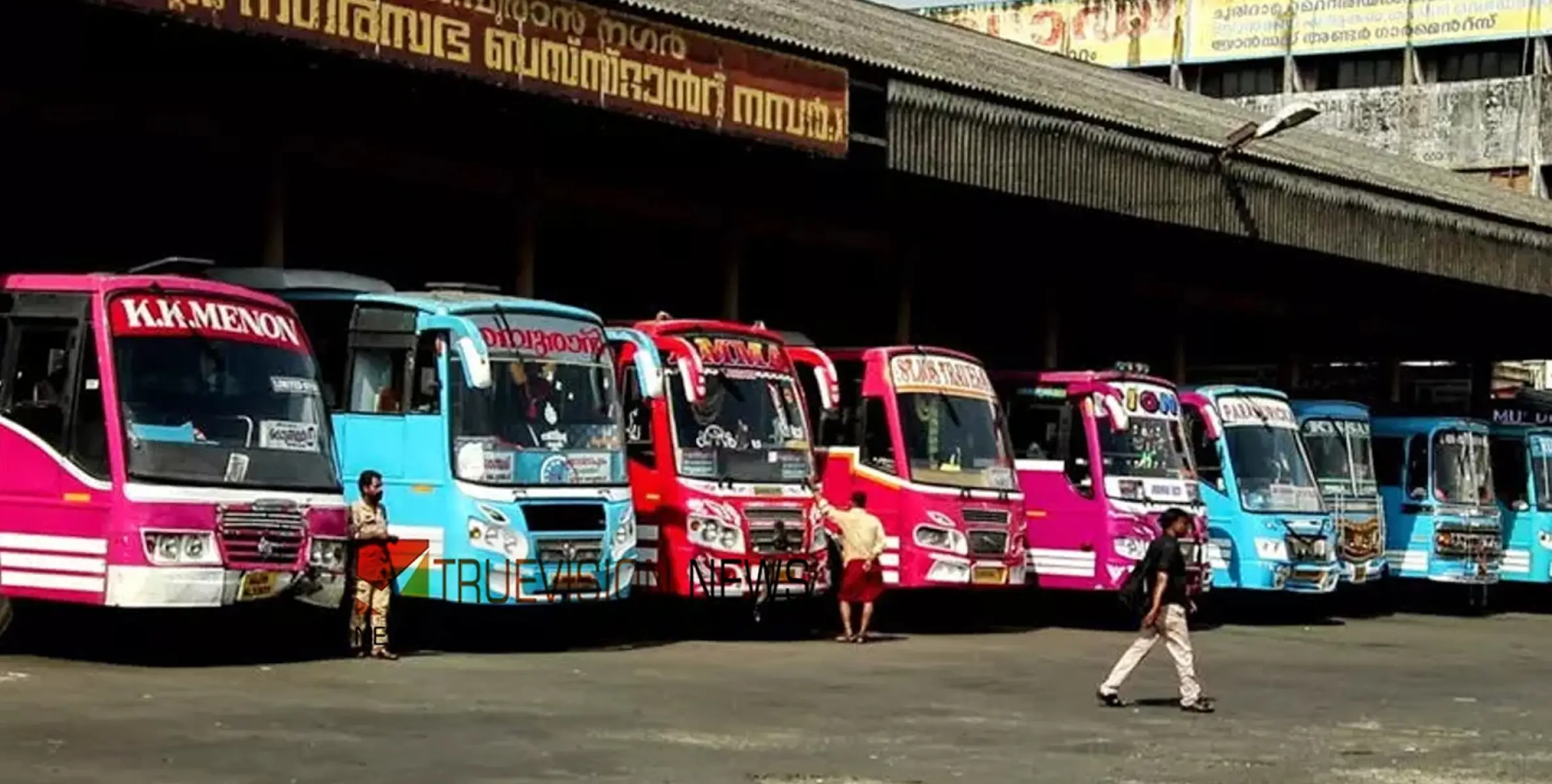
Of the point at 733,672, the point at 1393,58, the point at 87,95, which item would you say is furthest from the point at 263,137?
the point at 1393,58

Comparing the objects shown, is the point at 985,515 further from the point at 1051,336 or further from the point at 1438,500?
the point at 1051,336

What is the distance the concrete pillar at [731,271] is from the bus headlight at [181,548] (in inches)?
515

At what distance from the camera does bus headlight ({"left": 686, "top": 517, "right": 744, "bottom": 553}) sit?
22.4m

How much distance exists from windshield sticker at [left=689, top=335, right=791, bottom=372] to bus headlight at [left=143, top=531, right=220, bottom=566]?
6.26 m

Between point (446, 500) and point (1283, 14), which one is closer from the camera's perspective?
point (446, 500)

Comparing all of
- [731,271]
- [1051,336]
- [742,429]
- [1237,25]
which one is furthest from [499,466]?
[1237,25]

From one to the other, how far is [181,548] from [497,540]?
3.14 m

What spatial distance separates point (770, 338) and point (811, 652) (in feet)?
10.2

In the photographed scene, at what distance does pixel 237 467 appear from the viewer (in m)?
18.1

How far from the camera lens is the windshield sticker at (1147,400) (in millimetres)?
27391

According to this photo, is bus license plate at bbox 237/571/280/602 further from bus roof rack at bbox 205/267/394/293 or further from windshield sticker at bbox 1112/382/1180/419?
windshield sticker at bbox 1112/382/1180/419

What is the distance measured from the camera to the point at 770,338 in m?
23.8

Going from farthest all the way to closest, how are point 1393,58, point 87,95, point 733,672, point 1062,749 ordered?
point 1393,58, point 87,95, point 733,672, point 1062,749

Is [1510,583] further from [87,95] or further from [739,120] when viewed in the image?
[87,95]
